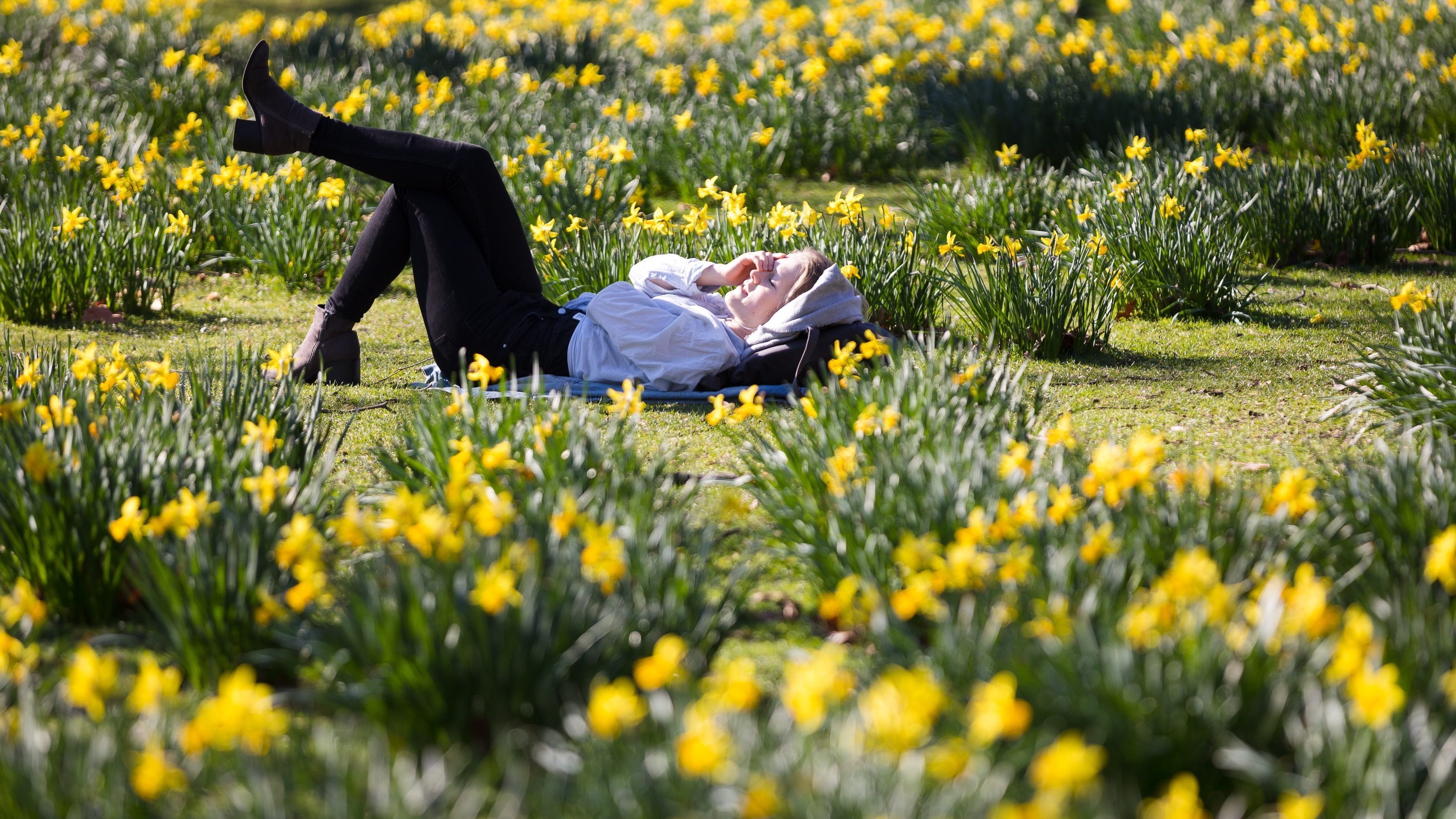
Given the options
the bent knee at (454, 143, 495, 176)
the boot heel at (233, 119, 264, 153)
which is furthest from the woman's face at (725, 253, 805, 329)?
the boot heel at (233, 119, 264, 153)

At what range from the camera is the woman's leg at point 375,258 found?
15.1 ft

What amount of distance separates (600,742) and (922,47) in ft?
34.7

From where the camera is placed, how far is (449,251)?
177 inches

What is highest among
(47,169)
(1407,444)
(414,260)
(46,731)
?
(47,169)

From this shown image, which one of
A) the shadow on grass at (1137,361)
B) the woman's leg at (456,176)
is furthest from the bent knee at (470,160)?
the shadow on grass at (1137,361)

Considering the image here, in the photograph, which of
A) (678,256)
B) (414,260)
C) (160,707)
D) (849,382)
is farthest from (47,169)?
(160,707)

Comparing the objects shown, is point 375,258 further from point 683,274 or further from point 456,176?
point 683,274

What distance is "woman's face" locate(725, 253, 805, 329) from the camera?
14.6 feet

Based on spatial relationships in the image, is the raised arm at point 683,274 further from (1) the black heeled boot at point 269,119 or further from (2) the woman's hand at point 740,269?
(1) the black heeled boot at point 269,119

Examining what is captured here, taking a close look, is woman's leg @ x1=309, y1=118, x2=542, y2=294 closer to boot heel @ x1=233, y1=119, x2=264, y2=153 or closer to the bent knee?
the bent knee

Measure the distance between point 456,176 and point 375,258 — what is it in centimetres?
45

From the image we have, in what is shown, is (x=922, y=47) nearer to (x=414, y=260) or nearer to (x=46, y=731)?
(x=414, y=260)

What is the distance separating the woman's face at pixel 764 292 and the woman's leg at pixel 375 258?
1252mm

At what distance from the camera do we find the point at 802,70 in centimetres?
925
